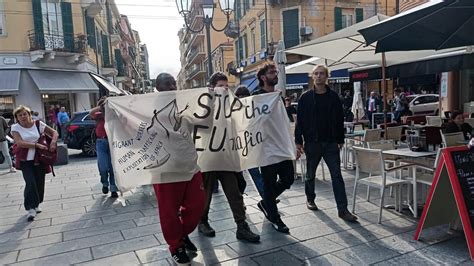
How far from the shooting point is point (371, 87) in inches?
973

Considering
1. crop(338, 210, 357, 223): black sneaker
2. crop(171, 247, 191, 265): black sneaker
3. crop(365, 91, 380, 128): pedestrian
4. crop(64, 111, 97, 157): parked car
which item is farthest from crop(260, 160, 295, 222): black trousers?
crop(365, 91, 380, 128): pedestrian

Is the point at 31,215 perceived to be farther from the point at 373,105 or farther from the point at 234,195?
the point at 373,105

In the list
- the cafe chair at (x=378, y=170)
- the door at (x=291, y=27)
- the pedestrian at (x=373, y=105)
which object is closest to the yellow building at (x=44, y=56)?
the door at (x=291, y=27)

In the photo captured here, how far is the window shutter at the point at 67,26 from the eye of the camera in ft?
62.4

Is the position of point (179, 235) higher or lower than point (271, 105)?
lower

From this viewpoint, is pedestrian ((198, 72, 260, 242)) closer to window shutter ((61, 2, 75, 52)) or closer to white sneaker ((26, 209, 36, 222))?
white sneaker ((26, 209, 36, 222))

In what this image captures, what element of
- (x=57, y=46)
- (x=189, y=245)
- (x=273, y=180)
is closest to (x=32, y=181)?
(x=189, y=245)

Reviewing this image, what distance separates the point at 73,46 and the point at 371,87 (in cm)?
1780

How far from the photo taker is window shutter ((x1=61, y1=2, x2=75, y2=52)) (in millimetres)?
19031

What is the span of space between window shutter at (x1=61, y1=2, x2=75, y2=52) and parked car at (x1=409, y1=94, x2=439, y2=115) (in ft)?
55.8

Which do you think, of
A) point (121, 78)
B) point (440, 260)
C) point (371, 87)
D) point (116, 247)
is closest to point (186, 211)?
point (116, 247)

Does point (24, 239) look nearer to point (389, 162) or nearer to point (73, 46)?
point (389, 162)

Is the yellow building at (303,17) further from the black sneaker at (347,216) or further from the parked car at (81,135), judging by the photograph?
the black sneaker at (347,216)

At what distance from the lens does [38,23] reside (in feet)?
57.3
